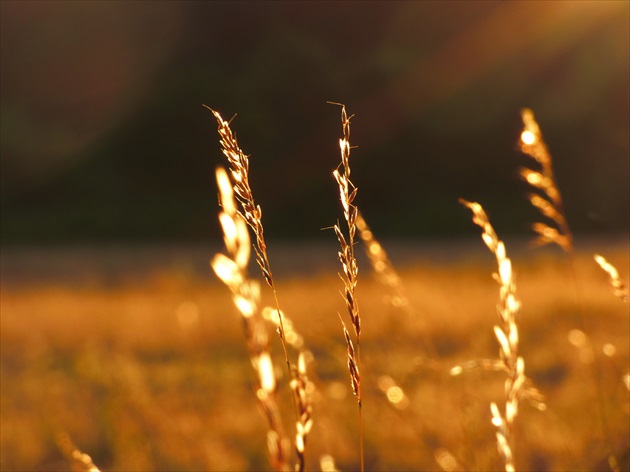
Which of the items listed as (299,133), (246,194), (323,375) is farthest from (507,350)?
(299,133)

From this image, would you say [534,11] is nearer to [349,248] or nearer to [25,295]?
[25,295]

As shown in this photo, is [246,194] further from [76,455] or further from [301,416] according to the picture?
[76,455]

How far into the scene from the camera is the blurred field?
3047 mm

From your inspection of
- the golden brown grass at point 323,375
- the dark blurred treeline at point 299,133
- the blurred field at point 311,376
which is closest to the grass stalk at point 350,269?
the golden brown grass at point 323,375

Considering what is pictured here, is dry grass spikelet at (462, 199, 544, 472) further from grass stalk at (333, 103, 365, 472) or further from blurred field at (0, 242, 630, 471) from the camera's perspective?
blurred field at (0, 242, 630, 471)

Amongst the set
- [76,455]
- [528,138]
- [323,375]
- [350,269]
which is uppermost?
[528,138]

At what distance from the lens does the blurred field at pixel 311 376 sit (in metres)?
3.05

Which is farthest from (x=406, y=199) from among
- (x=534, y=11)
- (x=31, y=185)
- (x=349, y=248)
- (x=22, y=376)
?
(x=349, y=248)

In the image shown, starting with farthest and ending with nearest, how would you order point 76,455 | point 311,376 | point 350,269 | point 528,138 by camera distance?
point 311,376, point 528,138, point 76,455, point 350,269

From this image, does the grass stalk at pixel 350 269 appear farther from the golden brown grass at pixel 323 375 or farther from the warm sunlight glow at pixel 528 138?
the warm sunlight glow at pixel 528 138

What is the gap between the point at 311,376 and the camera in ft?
10.8

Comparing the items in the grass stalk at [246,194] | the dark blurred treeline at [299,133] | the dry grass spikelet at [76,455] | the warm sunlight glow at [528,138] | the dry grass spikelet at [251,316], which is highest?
the dark blurred treeline at [299,133]

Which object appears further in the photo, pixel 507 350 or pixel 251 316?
pixel 507 350

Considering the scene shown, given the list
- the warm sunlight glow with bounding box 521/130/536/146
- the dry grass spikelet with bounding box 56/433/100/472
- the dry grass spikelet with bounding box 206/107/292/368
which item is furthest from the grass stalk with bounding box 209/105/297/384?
the warm sunlight glow with bounding box 521/130/536/146
